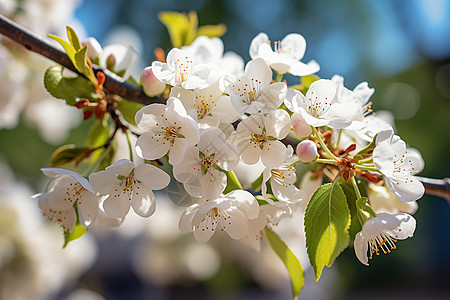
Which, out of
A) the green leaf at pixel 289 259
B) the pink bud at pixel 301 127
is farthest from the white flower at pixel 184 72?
the green leaf at pixel 289 259

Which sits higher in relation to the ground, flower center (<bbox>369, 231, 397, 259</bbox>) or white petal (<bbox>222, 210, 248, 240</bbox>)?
flower center (<bbox>369, 231, 397, 259</bbox>)

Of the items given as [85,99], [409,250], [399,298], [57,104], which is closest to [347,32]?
[409,250]

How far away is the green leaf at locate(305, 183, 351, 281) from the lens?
45 centimetres

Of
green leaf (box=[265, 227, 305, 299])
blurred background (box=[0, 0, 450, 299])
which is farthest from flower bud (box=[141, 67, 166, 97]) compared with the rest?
blurred background (box=[0, 0, 450, 299])

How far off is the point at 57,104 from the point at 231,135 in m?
1.15

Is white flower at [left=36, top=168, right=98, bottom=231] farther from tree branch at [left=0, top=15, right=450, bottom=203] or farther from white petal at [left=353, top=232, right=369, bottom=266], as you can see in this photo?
white petal at [left=353, top=232, right=369, bottom=266]

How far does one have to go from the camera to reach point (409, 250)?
16.0 ft

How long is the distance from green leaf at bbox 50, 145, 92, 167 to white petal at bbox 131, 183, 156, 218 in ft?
0.53

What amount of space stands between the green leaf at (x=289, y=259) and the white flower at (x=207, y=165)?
0.13m

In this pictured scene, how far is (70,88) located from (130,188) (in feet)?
0.57

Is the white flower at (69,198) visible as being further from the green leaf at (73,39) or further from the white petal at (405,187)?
the white petal at (405,187)

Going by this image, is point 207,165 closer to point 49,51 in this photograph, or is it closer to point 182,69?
point 182,69

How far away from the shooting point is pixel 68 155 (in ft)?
2.07

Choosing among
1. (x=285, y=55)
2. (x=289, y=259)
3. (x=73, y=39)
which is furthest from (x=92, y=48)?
(x=289, y=259)
